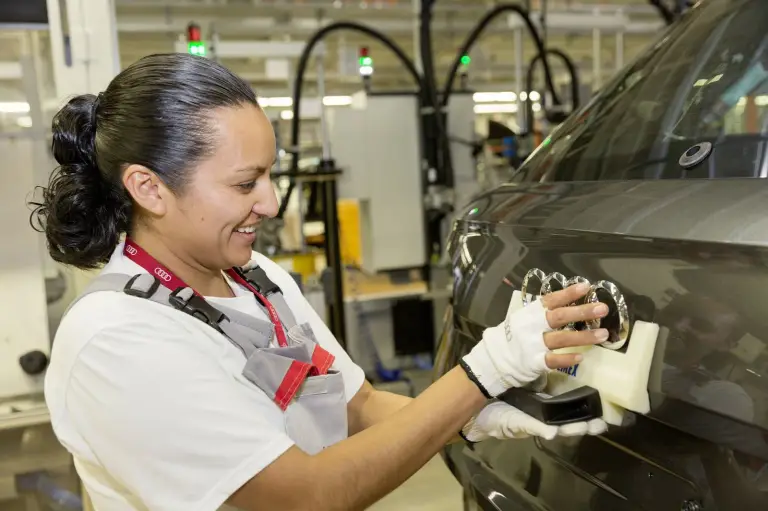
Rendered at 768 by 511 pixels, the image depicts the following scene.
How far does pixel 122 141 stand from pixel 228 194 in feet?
0.69

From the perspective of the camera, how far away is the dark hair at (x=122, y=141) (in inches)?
47.5

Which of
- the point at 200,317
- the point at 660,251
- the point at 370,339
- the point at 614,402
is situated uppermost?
the point at 660,251

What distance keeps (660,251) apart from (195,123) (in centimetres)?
77

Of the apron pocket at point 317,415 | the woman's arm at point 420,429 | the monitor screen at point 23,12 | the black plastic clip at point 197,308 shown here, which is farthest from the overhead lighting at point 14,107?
the woman's arm at point 420,429

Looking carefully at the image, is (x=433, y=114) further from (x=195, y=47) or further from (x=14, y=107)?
(x=14, y=107)

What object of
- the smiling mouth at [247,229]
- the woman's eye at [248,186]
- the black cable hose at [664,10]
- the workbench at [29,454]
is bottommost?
the workbench at [29,454]

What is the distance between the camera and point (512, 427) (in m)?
1.30

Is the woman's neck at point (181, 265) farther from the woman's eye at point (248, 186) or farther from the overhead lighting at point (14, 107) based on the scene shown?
the overhead lighting at point (14, 107)

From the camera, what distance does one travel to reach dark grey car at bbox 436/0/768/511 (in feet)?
2.93

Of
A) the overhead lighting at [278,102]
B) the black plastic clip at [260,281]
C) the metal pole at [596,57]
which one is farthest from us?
the overhead lighting at [278,102]

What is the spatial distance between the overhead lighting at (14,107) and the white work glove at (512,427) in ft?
7.74

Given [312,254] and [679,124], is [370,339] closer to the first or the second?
[312,254]

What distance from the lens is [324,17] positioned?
717 cm

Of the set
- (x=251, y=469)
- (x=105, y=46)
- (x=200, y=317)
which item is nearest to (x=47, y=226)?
(x=200, y=317)
